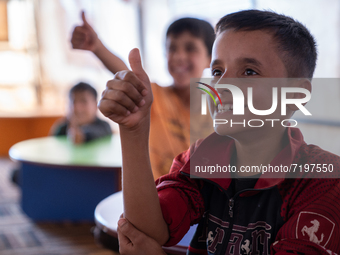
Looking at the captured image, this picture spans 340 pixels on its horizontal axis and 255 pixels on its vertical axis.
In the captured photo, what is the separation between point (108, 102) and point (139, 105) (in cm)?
5

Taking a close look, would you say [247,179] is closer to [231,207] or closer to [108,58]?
[231,207]

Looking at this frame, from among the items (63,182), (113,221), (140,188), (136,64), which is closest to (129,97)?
(136,64)

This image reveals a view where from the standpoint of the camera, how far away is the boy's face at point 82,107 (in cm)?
296

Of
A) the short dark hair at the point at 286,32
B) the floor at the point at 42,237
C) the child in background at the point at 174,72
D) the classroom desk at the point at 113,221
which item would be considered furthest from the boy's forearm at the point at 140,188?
the floor at the point at 42,237

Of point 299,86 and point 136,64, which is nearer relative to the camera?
point 136,64

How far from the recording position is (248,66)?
0.57 m

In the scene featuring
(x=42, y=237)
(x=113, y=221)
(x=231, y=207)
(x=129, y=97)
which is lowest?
(x=42, y=237)

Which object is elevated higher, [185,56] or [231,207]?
[185,56]

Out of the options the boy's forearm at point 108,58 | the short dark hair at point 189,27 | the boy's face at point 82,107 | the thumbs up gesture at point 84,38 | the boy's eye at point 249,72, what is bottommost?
the boy's face at point 82,107

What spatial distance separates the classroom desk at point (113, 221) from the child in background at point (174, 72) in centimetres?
17

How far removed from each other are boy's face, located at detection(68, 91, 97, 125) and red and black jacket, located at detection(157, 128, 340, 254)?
92.4 inches

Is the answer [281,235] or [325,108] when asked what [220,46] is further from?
[325,108]

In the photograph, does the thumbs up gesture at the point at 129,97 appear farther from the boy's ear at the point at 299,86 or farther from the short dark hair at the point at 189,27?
the short dark hair at the point at 189,27

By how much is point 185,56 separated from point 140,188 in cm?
79
